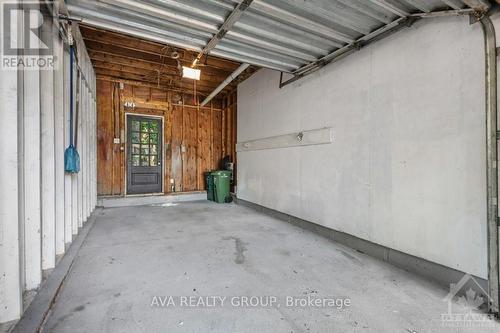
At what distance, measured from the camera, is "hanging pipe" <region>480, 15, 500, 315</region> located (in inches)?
72.8

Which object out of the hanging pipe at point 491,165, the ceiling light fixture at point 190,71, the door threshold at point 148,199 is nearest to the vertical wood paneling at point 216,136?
the door threshold at point 148,199

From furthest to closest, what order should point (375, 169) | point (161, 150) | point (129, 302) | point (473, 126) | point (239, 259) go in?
point (161, 150), point (375, 169), point (239, 259), point (473, 126), point (129, 302)

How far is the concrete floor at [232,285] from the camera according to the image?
1.65 metres

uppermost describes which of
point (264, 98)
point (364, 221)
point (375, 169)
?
point (264, 98)

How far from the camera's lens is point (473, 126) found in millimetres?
2076

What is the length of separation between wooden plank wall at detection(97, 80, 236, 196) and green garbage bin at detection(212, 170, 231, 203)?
0.81 meters

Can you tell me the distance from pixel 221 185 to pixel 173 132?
7.02 ft

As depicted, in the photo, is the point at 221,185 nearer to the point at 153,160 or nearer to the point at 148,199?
the point at 148,199

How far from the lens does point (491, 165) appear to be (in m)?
1.89

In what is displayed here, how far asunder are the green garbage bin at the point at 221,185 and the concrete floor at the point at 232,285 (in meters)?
2.70

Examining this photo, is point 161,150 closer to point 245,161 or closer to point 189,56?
point 245,161

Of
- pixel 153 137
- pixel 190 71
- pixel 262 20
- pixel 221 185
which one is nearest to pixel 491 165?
pixel 262 20

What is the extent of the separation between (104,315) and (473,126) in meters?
3.32

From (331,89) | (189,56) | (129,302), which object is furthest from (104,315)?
(189,56)
